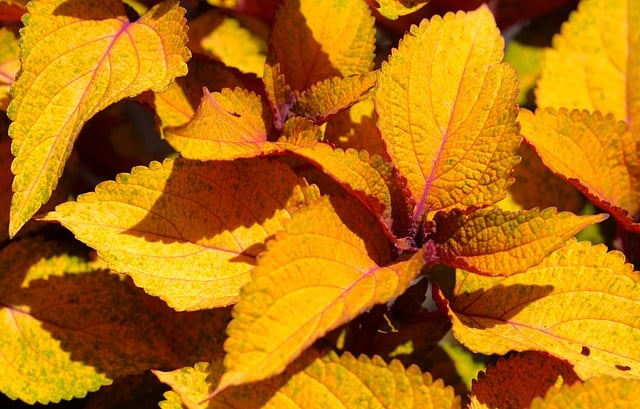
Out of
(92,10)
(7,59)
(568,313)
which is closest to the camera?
(568,313)

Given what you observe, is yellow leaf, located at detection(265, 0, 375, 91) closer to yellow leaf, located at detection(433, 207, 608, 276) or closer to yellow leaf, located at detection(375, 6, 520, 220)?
yellow leaf, located at detection(375, 6, 520, 220)

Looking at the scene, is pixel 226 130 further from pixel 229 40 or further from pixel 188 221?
pixel 229 40

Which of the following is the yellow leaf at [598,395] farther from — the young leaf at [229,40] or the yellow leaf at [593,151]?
the young leaf at [229,40]

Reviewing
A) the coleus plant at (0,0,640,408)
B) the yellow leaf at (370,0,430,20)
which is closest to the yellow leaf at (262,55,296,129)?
the coleus plant at (0,0,640,408)

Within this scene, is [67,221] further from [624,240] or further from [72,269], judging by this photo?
[624,240]

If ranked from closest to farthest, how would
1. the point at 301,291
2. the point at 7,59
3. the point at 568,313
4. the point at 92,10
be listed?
1. the point at 301,291
2. the point at 568,313
3. the point at 92,10
4. the point at 7,59

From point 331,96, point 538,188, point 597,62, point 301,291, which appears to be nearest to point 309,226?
point 301,291

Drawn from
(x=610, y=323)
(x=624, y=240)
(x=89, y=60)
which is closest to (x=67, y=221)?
(x=89, y=60)

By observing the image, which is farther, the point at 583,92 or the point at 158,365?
the point at 583,92
